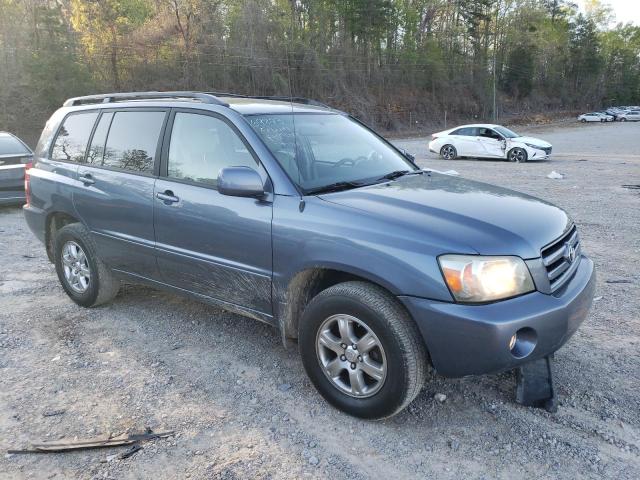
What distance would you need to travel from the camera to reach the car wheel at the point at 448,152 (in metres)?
20.8

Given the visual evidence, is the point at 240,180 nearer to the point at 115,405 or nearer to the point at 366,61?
the point at 115,405

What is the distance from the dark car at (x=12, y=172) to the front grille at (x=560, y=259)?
949 centimetres

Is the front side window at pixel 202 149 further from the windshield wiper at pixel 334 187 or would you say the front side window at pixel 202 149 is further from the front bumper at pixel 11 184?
the front bumper at pixel 11 184

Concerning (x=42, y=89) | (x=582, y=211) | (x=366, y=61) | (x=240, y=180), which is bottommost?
(x=582, y=211)

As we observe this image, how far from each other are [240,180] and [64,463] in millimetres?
1820

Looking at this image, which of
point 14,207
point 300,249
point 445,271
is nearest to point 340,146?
point 300,249

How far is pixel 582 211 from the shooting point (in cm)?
923

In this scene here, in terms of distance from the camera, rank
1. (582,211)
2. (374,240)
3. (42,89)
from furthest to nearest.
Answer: (42,89), (582,211), (374,240)

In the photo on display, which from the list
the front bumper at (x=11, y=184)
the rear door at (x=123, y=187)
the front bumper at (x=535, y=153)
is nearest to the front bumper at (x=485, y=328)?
the rear door at (x=123, y=187)

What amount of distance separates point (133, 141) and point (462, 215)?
2.73m

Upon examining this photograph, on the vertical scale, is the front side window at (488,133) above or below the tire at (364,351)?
above

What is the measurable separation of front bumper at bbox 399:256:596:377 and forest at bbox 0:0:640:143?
11.5 m

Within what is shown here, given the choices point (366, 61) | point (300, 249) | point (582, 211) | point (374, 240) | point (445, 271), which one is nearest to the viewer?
point (445, 271)

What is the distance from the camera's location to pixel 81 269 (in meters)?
4.83
